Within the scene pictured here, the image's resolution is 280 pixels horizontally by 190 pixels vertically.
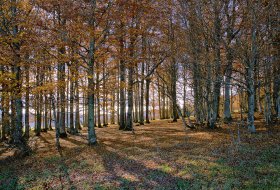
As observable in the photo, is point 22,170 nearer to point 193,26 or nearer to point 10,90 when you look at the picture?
point 10,90

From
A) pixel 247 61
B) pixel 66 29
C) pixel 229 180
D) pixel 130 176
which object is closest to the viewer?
pixel 229 180

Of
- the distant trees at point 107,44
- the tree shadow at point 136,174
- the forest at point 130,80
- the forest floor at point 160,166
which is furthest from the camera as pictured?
the distant trees at point 107,44

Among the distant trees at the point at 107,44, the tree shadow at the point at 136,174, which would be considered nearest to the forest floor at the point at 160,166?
the tree shadow at the point at 136,174

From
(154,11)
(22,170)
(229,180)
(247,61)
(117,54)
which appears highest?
(154,11)

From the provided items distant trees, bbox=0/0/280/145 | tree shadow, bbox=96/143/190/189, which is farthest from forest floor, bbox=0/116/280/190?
distant trees, bbox=0/0/280/145

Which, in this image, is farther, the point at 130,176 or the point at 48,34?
the point at 48,34

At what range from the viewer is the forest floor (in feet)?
25.2

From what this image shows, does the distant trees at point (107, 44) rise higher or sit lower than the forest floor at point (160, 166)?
higher

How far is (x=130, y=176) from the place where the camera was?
29.2 ft

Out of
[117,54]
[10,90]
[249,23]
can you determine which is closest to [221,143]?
[249,23]

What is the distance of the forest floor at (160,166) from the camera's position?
7.68 meters

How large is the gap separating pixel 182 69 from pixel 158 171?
12.7 metres

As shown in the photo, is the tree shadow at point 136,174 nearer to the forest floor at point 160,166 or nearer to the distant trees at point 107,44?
the forest floor at point 160,166

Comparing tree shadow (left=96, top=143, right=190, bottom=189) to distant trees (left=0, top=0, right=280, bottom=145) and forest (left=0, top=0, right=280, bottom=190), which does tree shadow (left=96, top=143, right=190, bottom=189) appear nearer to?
forest (left=0, top=0, right=280, bottom=190)
